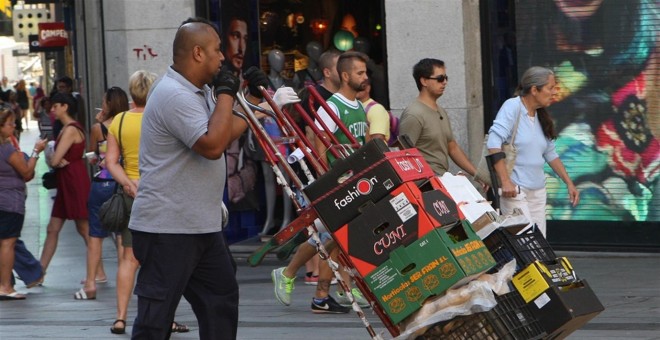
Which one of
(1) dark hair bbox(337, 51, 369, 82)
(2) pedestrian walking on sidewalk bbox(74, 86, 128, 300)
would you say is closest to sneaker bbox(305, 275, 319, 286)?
(2) pedestrian walking on sidewalk bbox(74, 86, 128, 300)

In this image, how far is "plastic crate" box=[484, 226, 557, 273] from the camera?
20.7ft

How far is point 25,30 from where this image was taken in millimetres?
33562

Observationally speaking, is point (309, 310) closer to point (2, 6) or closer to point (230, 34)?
point (230, 34)

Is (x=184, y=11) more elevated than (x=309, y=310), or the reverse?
(x=184, y=11)

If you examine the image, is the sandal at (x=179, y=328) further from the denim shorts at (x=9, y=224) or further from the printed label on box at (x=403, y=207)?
the printed label on box at (x=403, y=207)

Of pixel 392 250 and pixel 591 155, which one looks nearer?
pixel 392 250

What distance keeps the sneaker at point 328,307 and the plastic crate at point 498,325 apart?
366cm

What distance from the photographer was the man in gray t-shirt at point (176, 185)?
6.05 meters

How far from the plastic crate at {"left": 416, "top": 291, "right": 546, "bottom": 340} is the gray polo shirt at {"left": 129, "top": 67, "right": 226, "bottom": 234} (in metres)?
1.15

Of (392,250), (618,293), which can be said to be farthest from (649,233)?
(392,250)

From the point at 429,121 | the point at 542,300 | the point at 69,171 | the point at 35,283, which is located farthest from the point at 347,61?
the point at 542,300

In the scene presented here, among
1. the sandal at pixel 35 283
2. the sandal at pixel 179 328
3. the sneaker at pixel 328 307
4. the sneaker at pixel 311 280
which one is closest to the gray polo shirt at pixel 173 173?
the sandal at pixel 179 328

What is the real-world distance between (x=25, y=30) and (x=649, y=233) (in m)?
24.2

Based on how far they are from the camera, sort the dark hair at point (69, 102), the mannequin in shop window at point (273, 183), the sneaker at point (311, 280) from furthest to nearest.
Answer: the mannequin in shop window at point (273, 183) → the dark hair at point (69, 102) → the sneaker at point (311, 280)
